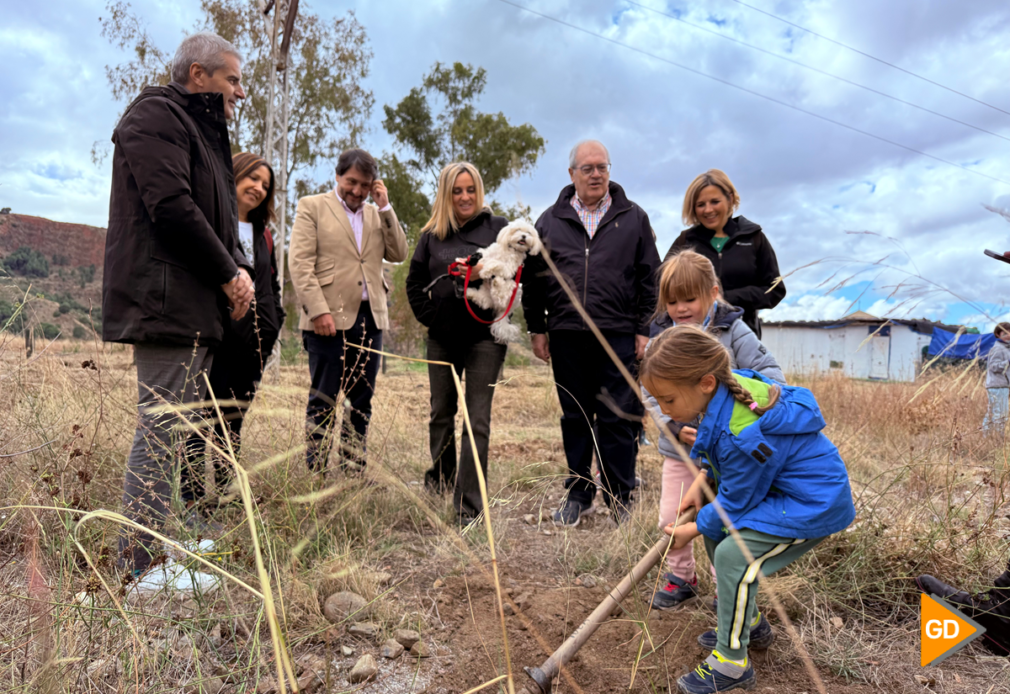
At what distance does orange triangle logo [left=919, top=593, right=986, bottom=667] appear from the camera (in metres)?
2.21

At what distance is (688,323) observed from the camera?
248 cm

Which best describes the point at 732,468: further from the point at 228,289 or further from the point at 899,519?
A: the point at 228,289

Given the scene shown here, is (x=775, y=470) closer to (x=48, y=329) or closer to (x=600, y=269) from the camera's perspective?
(x=600, y=269)

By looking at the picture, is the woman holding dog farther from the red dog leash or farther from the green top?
the green top

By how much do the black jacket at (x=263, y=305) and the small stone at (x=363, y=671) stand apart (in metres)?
1.58

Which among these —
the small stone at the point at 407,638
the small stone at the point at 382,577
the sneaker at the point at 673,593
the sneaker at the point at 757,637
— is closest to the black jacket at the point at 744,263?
the sneaker at the point at 673,593

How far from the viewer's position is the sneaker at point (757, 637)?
2158mm

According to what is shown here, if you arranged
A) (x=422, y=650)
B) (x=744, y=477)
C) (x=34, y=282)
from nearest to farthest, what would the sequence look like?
(x=744, y=477), (x=422, y=650), (x=34, y=282)

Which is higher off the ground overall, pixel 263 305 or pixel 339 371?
pixel 263 305

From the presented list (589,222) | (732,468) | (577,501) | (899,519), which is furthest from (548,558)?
(589,222)

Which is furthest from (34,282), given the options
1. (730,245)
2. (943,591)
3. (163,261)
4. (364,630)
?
(943,591)

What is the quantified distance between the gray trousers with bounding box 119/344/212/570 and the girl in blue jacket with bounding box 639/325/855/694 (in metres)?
1.69

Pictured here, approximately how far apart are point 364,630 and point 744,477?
1375mm

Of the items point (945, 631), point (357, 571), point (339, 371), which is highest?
point (339, 371)
